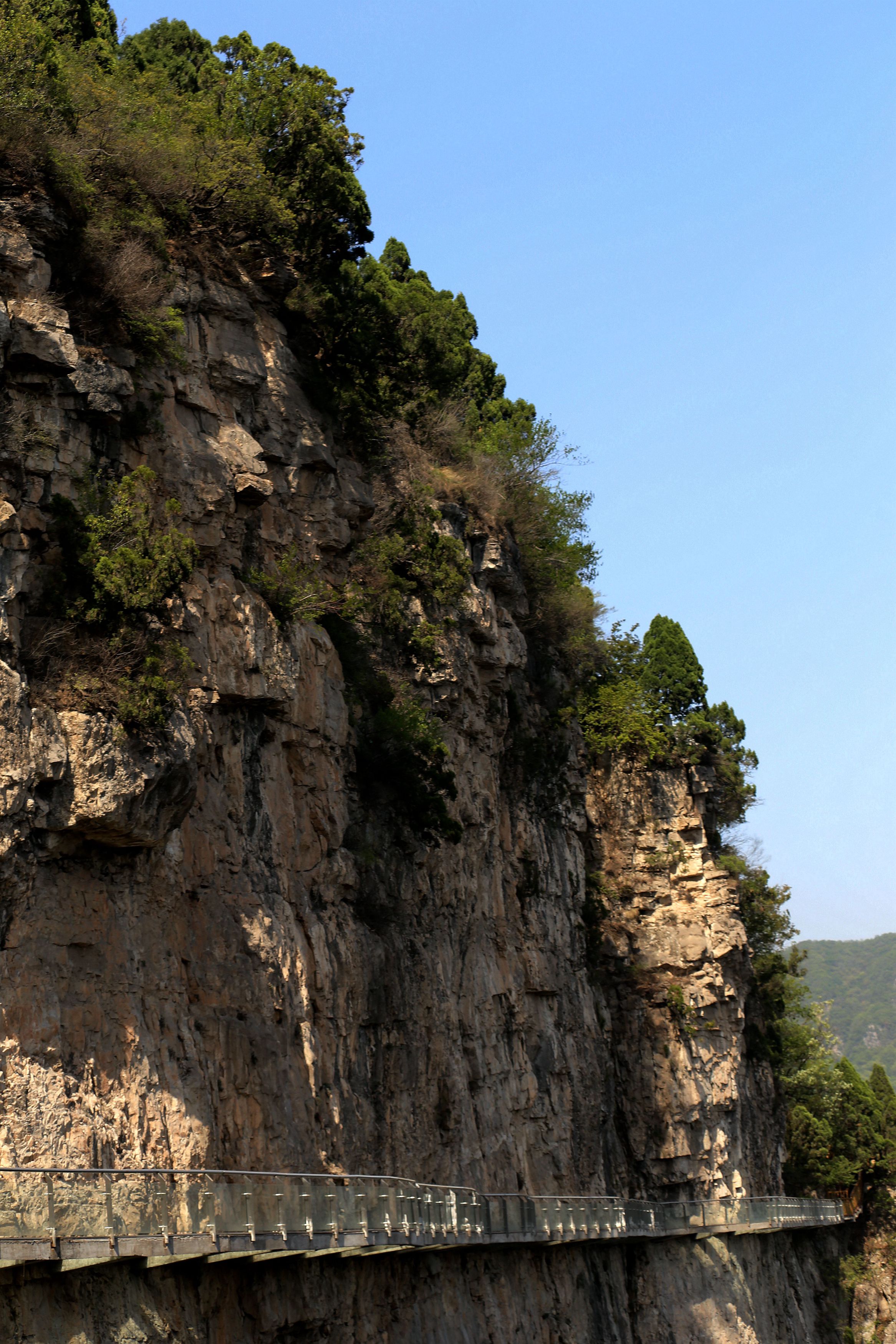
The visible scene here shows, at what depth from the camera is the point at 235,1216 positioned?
17.5 meters

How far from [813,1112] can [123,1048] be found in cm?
4046

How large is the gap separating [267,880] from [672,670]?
1042 inches

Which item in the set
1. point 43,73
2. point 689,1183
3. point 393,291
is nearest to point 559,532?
point 393,291

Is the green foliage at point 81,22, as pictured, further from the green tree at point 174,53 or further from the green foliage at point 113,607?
the green foliage at point 113,607

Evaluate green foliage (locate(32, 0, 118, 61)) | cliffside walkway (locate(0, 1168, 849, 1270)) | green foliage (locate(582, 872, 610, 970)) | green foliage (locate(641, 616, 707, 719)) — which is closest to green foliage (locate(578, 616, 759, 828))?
green foliage (locate(641, 616, 707, 719))

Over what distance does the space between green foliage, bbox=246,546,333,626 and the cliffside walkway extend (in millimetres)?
9401

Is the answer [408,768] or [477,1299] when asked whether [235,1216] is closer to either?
[408,768]

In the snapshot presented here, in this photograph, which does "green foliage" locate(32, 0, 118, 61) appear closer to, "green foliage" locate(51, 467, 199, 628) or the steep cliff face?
the steep cliff face

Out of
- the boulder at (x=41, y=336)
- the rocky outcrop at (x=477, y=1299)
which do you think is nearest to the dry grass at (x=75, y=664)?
the boulder at (x=41, y=336)

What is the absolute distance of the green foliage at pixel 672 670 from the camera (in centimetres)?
4675

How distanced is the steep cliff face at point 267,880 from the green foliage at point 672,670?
7.14 m

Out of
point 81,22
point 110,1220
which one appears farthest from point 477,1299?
point 81,22

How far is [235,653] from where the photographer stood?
23047mm

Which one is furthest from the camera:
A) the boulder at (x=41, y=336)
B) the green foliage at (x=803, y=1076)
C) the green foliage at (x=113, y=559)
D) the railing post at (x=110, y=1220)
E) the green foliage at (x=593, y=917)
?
the green foliage at (x=803, y=1076)
